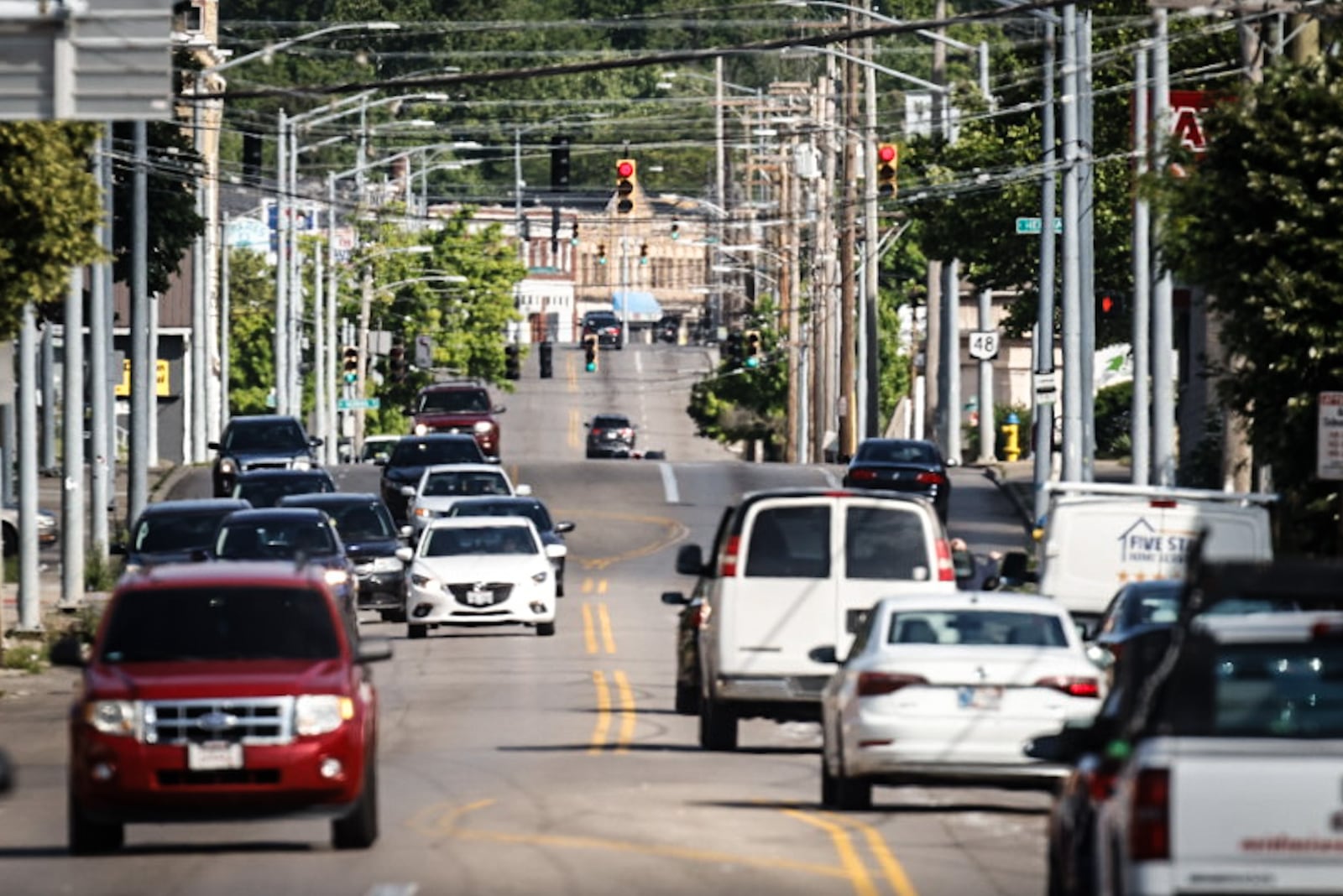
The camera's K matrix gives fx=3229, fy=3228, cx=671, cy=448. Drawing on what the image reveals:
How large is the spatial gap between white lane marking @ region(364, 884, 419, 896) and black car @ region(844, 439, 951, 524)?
36.2 meters

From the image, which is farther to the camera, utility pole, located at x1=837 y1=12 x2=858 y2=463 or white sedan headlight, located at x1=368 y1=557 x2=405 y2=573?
utility pole, located at x1=837 y1=12 x2=858 y2=463

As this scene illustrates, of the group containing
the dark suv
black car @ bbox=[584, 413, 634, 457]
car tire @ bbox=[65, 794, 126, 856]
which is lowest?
black car @ bbox=[584, 413, 634, 457]

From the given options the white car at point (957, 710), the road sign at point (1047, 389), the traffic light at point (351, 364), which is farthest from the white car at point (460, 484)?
the traffic light at point (351, 364)

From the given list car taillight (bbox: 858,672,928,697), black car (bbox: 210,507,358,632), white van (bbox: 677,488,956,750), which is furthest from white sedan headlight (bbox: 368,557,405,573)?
car taillight (bbox: 858,672,928,697)

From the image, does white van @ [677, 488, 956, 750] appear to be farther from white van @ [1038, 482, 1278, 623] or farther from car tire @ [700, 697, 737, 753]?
white van @ [1038, 482, 1278, 623]

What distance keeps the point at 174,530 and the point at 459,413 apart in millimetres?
36311

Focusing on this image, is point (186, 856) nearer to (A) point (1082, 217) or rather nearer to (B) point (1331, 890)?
(B) point (1331, 890)

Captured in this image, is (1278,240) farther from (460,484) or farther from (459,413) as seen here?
(459,413)

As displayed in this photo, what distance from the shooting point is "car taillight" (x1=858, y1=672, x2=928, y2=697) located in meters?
20.2

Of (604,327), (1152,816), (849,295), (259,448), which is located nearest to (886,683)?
(1152,816)

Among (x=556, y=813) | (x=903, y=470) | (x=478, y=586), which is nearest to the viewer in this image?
(x=556, y=813)

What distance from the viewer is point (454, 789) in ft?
73.5

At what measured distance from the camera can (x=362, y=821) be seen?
725 inches

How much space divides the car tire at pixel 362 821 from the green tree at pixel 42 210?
12826 millimetres
